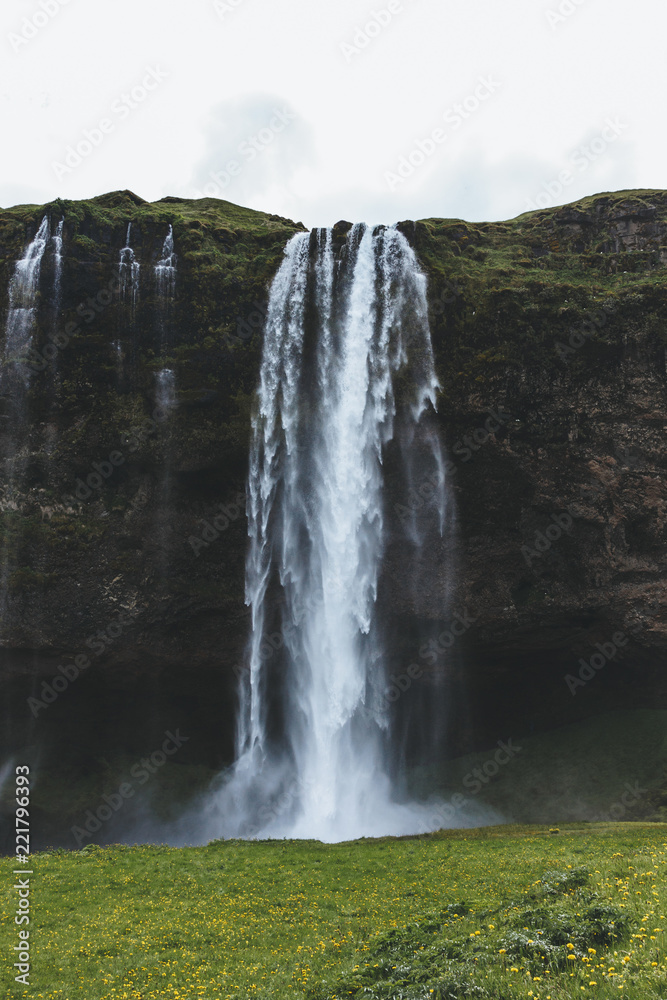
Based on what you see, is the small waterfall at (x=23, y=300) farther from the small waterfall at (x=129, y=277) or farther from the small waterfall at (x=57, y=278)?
the small waterfall at (x=129, y=277)

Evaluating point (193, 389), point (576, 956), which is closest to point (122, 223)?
point (193, 389)

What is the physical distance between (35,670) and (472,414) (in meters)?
27.4

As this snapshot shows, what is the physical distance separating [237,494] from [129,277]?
1355 cm

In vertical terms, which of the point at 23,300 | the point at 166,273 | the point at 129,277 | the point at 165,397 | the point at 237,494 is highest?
the point at 166,273

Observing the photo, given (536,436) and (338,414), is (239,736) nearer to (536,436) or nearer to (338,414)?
(338,414)

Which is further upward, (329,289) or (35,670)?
(329,289)

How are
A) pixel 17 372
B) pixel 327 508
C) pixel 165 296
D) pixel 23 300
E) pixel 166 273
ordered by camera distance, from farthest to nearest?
pixel 166 273
pixel 165 296
pixel 23 300
pixel 17 372
pixel 327 508

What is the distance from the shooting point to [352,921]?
14.1m

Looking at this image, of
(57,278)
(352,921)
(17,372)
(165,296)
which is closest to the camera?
(352,921)

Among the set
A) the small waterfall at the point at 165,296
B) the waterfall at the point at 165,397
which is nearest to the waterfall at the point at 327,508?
the waterfall at the point at 165,397

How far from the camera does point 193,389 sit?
37375 mm

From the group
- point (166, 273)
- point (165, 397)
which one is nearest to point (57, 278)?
point (166, 273)

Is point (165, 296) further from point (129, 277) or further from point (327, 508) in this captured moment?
point (327, 508)

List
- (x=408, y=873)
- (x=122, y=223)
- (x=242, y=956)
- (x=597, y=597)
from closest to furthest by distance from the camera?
1. (x=242, y=956)
2. (x=408, y=873)
3. (x=597, y=597)
4. (x=122, y=223)
